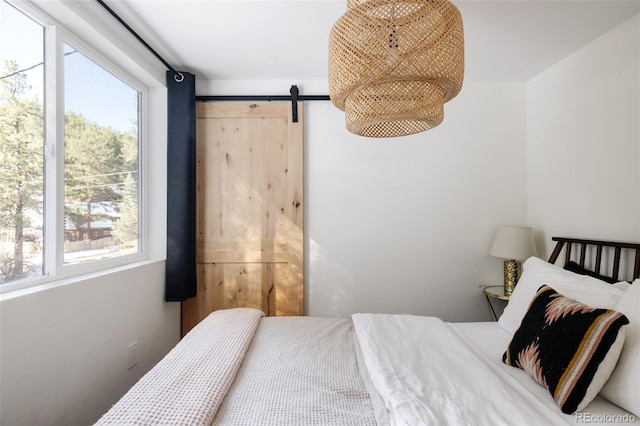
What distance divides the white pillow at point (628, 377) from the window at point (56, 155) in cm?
241

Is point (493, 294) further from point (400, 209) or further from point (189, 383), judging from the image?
point (189, 383)

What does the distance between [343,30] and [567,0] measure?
139 centimetres

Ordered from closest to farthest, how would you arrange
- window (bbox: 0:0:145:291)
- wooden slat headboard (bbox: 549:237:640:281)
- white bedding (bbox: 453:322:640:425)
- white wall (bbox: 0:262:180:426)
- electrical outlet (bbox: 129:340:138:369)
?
white bedding (bbox: 453:322:640:425) → white wall (bbox: 0:262:180:426) → window (bbox: 0:0:145:291) → wooden slat headboard (bbox: 549:237:640:281) → electrical outlet (bbox: 129:340:138:369)

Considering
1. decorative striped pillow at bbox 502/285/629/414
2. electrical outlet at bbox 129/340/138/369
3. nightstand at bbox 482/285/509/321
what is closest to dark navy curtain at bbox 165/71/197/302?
electrical outlet at bbox 129/340/138/369

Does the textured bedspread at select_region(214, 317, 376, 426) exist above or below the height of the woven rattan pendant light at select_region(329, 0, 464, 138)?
below

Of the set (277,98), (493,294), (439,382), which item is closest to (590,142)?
(493,294)

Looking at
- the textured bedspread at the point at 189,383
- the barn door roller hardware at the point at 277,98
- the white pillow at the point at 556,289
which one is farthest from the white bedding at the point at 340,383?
the barn door roller hardware at the point at 277,98

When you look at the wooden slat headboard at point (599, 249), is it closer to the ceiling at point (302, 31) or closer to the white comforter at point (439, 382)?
the white comforter at point (439, 382)

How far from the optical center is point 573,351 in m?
1.08

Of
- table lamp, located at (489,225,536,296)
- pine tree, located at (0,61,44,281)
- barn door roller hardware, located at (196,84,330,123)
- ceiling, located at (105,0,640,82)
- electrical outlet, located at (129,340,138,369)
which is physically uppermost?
ceiling, located at (105,0,640,82)

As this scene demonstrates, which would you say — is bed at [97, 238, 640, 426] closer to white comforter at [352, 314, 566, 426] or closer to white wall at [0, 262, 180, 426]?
white comforter at [352, 314, 566, 426]

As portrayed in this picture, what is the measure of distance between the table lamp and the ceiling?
4.19 feet

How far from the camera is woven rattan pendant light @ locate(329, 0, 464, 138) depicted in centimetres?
104

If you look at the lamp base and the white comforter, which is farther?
the lamp base
